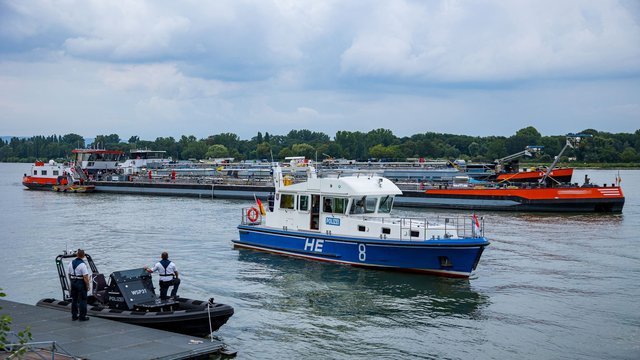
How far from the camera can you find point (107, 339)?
53.3 feet

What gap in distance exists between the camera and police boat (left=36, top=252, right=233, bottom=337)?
18016 mm

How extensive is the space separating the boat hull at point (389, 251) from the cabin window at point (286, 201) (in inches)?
49.7

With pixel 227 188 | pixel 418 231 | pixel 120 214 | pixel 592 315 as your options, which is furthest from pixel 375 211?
pixel 227 188

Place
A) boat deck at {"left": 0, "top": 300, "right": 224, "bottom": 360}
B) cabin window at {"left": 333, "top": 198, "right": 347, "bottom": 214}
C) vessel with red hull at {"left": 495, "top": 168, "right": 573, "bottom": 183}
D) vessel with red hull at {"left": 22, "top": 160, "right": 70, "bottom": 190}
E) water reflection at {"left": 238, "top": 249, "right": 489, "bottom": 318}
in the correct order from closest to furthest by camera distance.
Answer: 1. boat deck at {"left": 0, "top": 300, "right": 224, "bottom": 360}
2. water reflection at {"left": 238, "top": 249, "right": 489, "bottom": 318}
3. cabin window at {"left": 333, "top": 198, "right": 347, "bottom": 214}
4. vessel with red hull at {"left": 495, "top": 168, "right": 573, "bottom": 183}
5. vessel with red hull at {"left": 22, "top": 160, "right": 70, "bottom": 190}

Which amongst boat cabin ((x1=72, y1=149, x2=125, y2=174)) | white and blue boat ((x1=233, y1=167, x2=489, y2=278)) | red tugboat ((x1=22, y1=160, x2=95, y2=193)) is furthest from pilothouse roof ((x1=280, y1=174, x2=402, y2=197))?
boat cabin ((x1=72, y1=149, x2=125, y2=174))

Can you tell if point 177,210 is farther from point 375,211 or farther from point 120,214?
point 375,211

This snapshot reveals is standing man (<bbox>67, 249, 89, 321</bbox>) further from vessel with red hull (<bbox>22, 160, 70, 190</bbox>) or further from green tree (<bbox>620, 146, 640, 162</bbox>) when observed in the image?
green tree (<bbox>620, 146, 640, 162</bbox>)

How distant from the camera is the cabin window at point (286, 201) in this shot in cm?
3172

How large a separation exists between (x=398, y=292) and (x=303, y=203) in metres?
7.54

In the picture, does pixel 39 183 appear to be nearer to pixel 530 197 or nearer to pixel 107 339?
pixel 530 197

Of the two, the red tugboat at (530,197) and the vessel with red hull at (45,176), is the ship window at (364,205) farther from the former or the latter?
the vessel with red hull at (45,176)

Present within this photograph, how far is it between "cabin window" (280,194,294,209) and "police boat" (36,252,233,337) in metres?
12.6

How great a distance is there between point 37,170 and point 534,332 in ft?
277

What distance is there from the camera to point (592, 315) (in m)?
22.2
